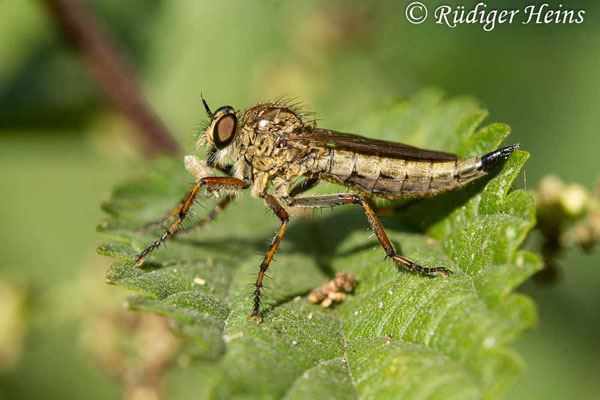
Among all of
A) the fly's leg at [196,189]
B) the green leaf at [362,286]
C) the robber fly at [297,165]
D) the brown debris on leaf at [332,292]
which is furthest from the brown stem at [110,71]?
the brown debris on leaf at [332,292]

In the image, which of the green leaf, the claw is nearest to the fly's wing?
the green leaf

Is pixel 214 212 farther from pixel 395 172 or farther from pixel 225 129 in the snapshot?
pixel 395 172

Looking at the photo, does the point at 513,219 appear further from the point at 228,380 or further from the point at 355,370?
the point at 228,380

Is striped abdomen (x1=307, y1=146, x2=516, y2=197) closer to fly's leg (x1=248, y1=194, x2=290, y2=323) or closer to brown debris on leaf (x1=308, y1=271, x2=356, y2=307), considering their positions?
fly's leg (x1=248, y1=194, x2=290, y2=323)

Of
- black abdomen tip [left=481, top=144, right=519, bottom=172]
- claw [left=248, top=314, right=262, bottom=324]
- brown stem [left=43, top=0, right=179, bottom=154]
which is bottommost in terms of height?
claw [left=248, top=314, right=262, bottom=324]

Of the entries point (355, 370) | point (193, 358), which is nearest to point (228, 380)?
point (193, 358)

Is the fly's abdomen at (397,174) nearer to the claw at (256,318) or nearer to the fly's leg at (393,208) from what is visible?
the fly's leg at (393,208)
